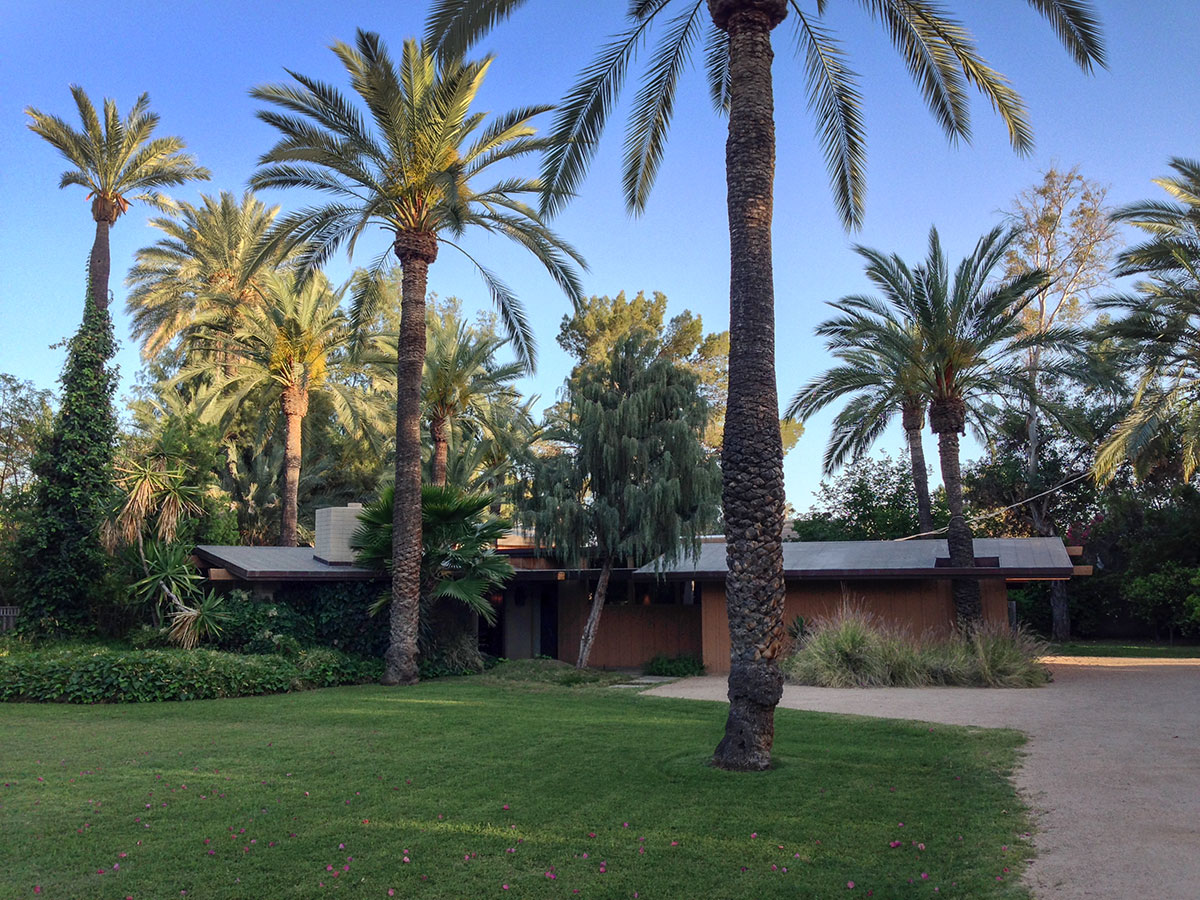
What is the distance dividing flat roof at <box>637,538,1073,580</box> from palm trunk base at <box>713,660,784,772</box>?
1116cm

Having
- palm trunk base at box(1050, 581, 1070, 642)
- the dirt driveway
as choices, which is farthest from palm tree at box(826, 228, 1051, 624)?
palm trunk base at box(1050, 581, 1070, 642)

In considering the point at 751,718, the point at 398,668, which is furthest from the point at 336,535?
the point at 751,718

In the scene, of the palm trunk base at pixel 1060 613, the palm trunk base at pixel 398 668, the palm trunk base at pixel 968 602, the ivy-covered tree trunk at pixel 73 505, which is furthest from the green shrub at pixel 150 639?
the palm trunk base at pixel 1060 613

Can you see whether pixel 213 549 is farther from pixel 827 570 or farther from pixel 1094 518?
pixel 1094 518

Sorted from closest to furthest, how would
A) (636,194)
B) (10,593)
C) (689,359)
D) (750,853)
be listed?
1. (750,853)
2. (636,194)
3. (10,593)
4. (689,359)

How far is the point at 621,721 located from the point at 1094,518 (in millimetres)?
27988

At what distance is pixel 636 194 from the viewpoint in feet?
43.5

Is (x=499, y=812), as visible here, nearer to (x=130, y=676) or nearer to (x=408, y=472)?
(x=130, y=676)

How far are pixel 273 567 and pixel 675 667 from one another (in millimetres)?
8952

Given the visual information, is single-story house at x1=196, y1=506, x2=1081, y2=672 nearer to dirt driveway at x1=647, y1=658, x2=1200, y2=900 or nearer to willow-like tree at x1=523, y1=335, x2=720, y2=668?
willow-like tree at x1=523, y1=335, x2=720, y2=668

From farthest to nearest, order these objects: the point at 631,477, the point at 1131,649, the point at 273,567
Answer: the point at 1131,649 < the point at 631,477 < the point at 273,567

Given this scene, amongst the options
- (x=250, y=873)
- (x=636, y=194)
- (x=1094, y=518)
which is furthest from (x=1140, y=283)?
(x=250, y=873)

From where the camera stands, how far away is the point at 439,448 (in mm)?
24906

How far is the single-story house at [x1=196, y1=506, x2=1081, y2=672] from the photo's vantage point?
19.0m
